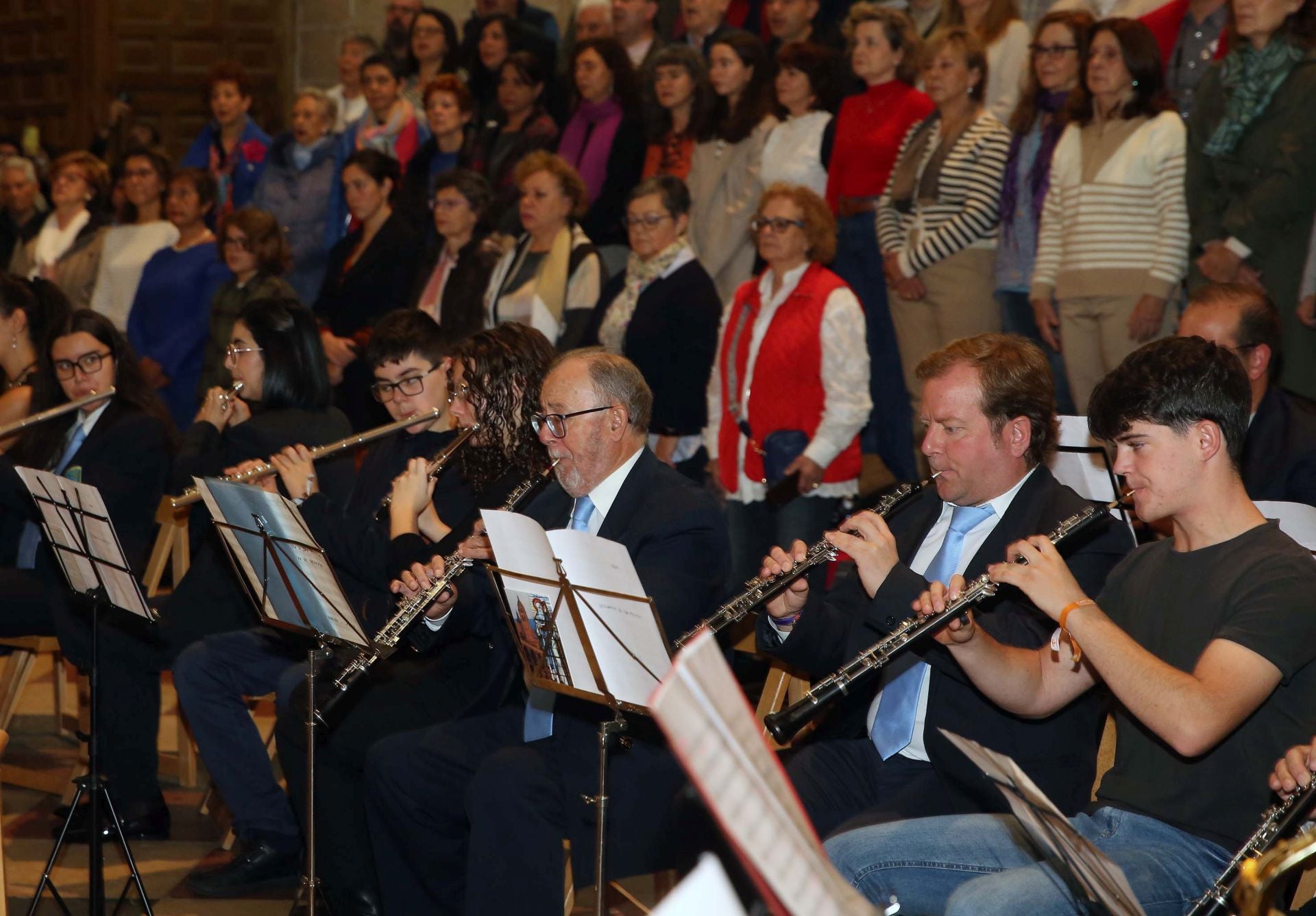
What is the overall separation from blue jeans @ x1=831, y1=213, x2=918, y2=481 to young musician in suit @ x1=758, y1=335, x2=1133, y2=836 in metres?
2.83

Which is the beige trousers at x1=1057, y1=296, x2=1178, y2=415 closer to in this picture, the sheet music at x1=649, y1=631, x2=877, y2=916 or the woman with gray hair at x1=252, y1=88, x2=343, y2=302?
the sheet music at x1=649, y1=631, x2=877, y2=916

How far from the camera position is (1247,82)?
195 inches

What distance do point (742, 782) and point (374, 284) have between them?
605cm

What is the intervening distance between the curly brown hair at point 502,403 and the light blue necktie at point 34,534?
1.78 metres

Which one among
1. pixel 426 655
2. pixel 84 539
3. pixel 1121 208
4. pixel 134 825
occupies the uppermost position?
pixel 1121 208

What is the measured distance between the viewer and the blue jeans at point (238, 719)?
431cm

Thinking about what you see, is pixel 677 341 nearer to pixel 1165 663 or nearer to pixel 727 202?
pixel 727 202

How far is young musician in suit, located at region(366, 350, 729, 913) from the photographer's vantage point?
3232 millimetres

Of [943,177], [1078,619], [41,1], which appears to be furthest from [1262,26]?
[41,1]

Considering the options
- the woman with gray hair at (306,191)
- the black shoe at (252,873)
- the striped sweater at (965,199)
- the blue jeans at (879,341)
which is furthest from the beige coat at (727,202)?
the black shoe at (252,873)

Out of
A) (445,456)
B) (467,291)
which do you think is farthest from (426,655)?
(467,291)

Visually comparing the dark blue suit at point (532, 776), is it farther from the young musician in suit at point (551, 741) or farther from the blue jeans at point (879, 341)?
the blue jeans at point (879, 341)

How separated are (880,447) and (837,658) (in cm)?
300

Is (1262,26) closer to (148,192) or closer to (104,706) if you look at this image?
(104,706)
